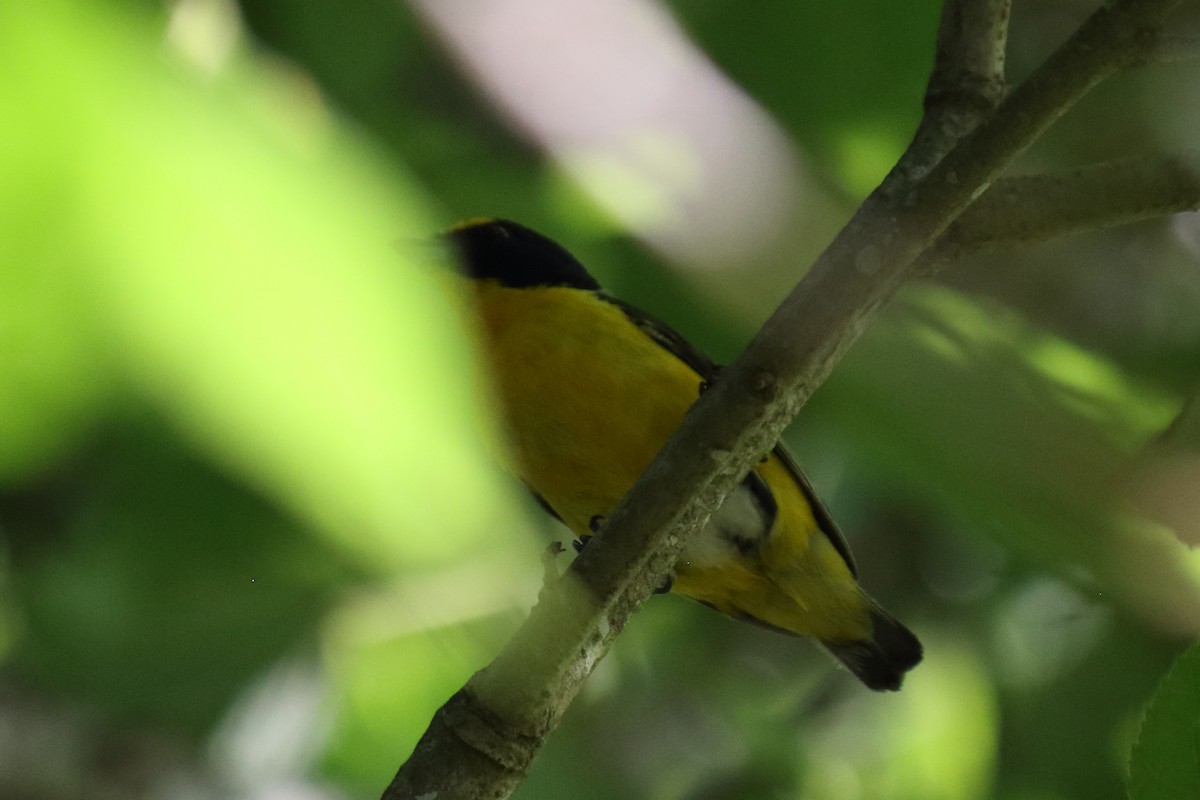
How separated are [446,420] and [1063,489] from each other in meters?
1.49

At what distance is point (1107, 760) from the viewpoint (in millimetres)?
4289

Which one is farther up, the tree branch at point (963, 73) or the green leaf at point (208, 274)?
the tree branch at point (963, 73)

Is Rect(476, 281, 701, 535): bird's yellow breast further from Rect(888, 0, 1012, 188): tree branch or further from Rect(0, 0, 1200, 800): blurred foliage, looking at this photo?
Rect(888, 0, 1012, 188): tree branch

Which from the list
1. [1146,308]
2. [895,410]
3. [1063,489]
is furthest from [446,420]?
[1146,308]

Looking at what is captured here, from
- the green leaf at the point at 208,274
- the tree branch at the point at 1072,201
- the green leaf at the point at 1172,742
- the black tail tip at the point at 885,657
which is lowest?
the black tail tip at the point at 885,657

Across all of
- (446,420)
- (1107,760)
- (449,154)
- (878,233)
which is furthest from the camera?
(1107,760)

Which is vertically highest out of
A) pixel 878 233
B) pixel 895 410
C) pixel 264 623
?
pixel 878 233

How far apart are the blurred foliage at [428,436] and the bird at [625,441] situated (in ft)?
0.60

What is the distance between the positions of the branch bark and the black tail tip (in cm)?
237

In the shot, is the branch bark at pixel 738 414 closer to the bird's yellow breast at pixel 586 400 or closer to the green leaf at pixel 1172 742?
the green leaf at pixel 1172 742

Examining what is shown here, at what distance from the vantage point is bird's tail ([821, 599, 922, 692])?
13.8 ft

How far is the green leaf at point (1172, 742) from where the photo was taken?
133 cm

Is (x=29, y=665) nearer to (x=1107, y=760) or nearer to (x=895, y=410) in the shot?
(x=895, y=410)

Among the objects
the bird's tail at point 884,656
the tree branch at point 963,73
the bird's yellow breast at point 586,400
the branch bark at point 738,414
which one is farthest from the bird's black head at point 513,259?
the branch bark at point 738,414
